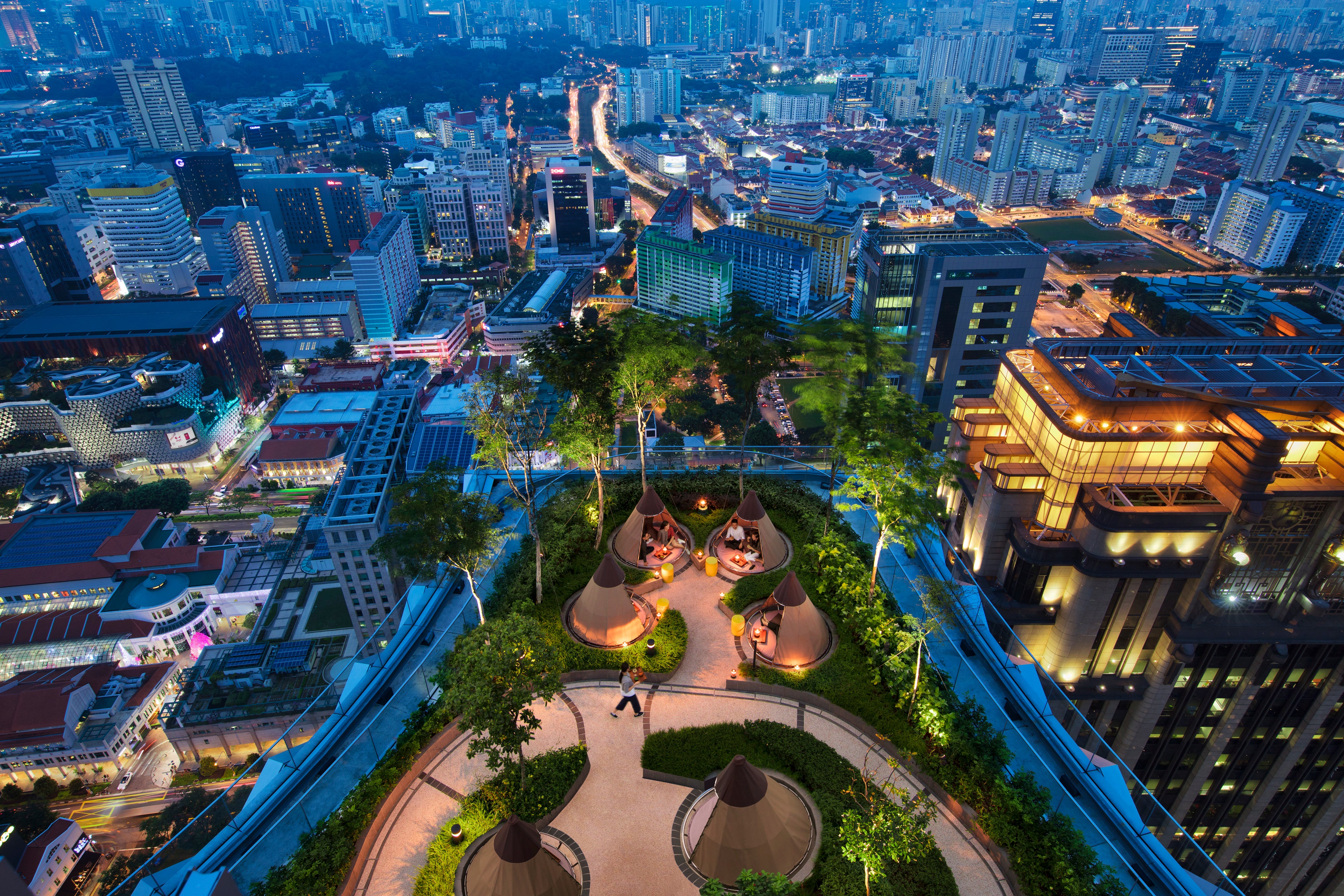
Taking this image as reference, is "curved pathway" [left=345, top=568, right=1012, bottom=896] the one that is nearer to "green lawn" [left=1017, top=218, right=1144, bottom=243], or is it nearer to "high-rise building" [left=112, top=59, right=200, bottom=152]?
"green lawn" [left=1017, top=218, right=1144, bottom=243]

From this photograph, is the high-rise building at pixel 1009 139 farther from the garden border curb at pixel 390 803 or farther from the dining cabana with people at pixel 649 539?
the garden border curb at pixel 390 803

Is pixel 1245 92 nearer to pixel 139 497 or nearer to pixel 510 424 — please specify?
pixel 510 424

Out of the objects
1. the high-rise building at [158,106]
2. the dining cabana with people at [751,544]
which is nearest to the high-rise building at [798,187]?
the dining cabana with people at [751,544]

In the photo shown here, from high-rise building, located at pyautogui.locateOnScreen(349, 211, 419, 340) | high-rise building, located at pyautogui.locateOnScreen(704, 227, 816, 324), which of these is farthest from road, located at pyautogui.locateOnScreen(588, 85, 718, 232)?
high-rise building, located at pyautogui.locateOnScreen(349, 211, 419, 340)

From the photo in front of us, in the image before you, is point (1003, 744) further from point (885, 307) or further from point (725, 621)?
point (885, 307)

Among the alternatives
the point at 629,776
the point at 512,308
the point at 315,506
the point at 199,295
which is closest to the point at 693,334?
the point at 629,776

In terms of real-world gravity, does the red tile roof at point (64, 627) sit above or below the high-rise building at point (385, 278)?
below

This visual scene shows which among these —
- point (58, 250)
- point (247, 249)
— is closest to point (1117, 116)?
point (247, 249)
